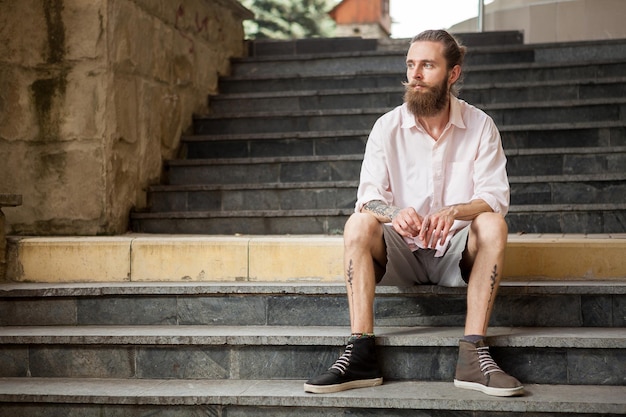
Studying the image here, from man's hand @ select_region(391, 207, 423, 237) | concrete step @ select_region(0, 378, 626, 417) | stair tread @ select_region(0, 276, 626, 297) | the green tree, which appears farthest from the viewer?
the green tree

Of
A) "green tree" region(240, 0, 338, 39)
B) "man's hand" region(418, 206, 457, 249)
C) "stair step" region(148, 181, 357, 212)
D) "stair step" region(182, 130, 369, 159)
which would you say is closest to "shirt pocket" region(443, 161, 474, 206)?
"man's hand" region(418, 206, 457, 249)

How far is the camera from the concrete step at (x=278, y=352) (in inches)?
123

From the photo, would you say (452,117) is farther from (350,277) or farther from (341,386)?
(341,386)

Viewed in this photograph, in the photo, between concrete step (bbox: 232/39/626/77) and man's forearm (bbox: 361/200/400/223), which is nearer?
man's forearm (bbox: 361/200/400/223)

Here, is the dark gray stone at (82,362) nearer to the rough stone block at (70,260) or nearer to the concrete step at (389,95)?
the rough stone block at (70,260)

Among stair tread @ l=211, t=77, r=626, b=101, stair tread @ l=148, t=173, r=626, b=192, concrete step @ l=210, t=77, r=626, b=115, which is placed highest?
stair tread @ l=211, t=77, r=626, b=101

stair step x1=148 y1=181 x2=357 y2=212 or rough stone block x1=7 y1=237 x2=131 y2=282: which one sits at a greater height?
stair step x1=148 y1=181 x2=357 y2=212

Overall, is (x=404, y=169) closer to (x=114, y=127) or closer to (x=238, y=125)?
(x=114, y=127)

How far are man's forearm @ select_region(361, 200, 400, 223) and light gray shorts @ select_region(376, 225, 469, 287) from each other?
9 centimetres

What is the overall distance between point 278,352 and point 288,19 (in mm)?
14742

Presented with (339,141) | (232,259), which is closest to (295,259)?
(232,259)

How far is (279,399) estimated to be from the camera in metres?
2.97

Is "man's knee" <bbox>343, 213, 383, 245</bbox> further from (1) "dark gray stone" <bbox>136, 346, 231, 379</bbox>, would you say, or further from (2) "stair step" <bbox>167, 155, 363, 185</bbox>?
(2) "stair step" <bbox>167, 155, 363, 185</bbox>

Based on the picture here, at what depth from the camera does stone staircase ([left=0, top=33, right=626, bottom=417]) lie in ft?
10.1
